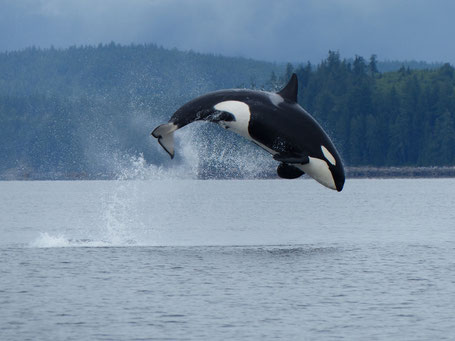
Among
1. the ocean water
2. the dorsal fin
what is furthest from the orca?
the ocean water

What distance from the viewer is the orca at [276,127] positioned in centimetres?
2352

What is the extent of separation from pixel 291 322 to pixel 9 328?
283 inches

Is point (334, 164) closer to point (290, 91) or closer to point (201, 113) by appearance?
point (290, 91)

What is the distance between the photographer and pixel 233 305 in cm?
2867

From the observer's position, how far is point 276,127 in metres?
24.2

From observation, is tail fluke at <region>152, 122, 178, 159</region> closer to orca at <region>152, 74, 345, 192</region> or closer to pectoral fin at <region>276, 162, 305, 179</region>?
orca at <region>152, 74, 345, 192</region>

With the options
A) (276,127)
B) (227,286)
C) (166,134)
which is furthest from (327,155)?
(227,286)

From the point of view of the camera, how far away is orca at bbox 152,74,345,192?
77.2ft

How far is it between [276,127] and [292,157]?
0.83 m

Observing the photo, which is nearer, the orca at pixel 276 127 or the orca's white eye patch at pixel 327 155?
the orca at pixel 276 127

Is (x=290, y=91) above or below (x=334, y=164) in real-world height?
above

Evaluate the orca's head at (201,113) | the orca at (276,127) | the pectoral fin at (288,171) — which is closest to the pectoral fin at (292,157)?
the orca at (276,127)

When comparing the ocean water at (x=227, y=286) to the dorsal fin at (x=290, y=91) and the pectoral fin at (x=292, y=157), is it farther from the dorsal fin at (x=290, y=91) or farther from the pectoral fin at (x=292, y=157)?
the dorsal fin at (x=290, y=91)

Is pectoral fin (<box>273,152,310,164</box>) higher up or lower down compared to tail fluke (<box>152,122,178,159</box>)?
lower down
